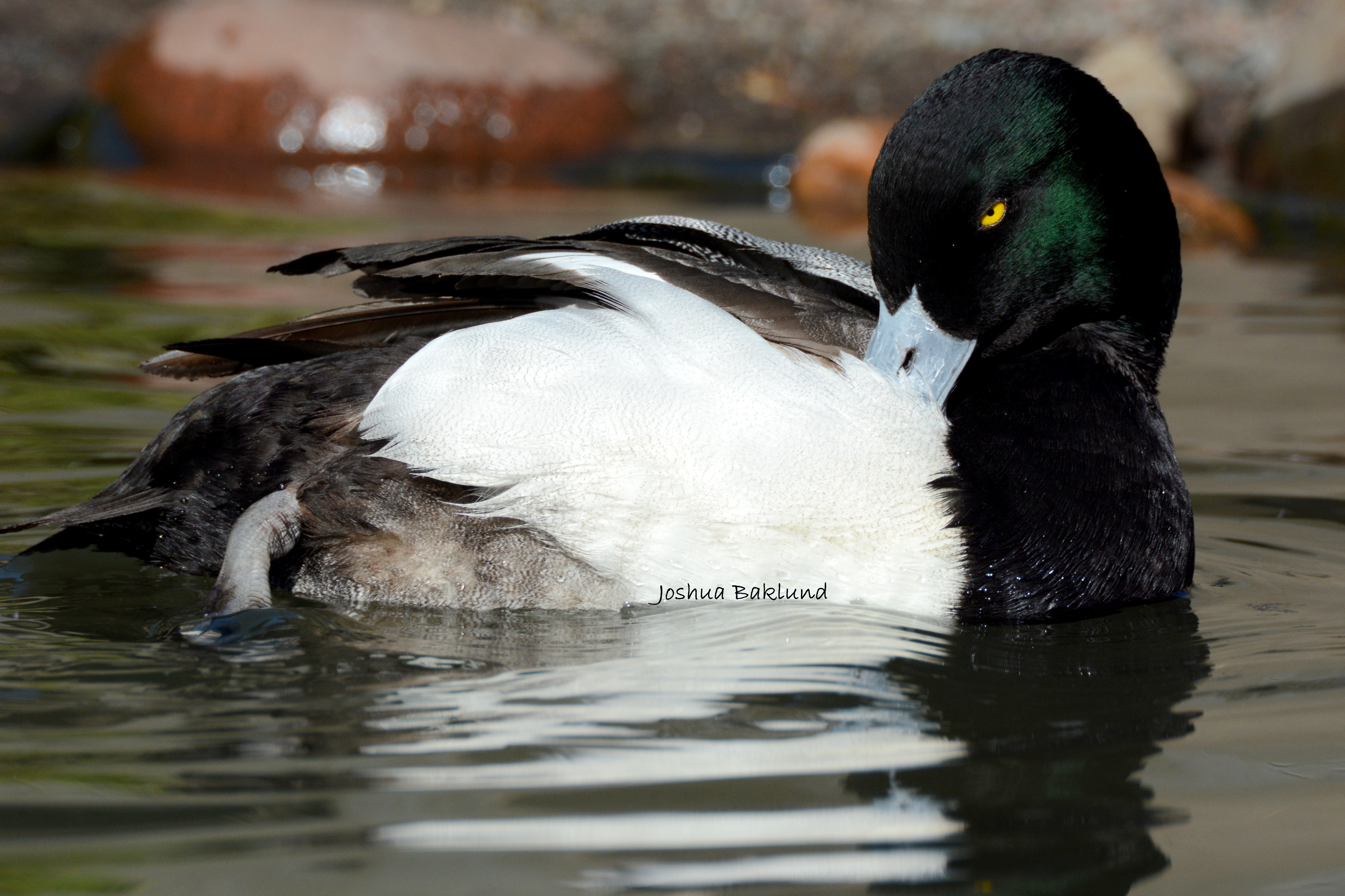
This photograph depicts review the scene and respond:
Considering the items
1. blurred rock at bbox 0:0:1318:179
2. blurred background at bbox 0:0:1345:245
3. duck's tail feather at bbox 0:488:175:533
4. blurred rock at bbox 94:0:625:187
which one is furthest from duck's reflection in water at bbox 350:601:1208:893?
blurred rock at bbox 0:0:1318:179

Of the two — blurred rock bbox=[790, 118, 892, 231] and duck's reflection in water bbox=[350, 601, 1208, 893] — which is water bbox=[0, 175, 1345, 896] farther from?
blurred rock bbox=[790, 118, 892, 231]

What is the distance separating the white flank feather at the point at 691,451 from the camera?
256 cm

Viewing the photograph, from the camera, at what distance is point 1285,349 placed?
5473 mm

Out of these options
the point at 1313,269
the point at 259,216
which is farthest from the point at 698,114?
the point at 1313,269

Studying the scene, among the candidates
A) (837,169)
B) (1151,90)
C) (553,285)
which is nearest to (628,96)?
(837,169)

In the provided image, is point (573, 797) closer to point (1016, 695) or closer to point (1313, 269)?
point (1016, 695)

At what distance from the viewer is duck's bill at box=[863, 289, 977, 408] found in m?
2.71

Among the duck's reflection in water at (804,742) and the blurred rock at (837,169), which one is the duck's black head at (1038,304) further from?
the blurred rock at (837,169)

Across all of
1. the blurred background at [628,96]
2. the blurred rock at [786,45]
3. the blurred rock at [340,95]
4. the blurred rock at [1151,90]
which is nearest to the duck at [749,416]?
the blurred background at [628,96]

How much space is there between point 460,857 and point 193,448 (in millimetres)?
1348

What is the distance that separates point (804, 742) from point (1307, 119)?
797 cm

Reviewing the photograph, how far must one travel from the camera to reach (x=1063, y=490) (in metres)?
2.72

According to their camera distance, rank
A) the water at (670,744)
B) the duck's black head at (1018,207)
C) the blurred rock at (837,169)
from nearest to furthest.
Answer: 1. the water at (670,744)
2. the duck's black head at (1018,207)
3. the blurred rock at (837,169)

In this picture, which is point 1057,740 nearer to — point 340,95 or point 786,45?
point 340,95
